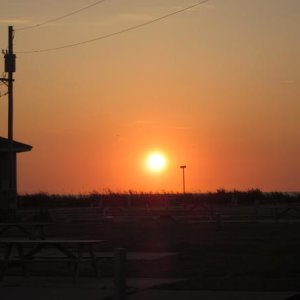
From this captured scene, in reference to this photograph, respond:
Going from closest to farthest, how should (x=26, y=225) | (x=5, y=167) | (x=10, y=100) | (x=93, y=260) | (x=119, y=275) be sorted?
(x=119, y=275)
(x=93, y=260)
(x=26, y=225)
(x=10, y=100)
(x=5, y=167)

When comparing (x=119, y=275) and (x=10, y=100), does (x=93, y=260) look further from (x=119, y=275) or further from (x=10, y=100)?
(x=10, y=100)

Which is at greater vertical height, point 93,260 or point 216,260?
point 93,260

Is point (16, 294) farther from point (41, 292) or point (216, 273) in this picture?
point (216, 273)

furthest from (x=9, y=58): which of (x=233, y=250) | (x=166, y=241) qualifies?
(x=233, y=250)

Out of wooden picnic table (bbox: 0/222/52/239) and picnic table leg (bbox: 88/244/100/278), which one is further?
wooden picnic table (bbox: 0/222/52/239)

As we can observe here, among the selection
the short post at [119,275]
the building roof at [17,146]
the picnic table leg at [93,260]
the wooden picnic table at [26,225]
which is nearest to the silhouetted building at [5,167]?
the building roof at [17,146]

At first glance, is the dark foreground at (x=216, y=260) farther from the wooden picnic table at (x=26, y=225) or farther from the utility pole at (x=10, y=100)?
the utility pole at (x=10, y=100)

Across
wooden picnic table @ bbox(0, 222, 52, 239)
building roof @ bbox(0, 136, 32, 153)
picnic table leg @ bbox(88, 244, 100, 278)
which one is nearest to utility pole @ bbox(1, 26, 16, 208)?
building roof @ bbox(0, 136, 32, 153)

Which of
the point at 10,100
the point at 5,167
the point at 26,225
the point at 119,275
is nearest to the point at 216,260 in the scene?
the point at 119,275

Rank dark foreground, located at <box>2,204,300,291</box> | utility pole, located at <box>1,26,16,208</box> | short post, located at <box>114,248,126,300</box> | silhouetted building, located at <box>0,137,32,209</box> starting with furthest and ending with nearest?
silhouetted building, located at <box>0,137,32,209</box>
utility pole, located at <box>1,26,16,208</box>
dark foreground, located at <box>2,204,300,291</box>
short post, located at <box>114,248,126,300</box>

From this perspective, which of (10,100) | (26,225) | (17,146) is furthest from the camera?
(17,146)

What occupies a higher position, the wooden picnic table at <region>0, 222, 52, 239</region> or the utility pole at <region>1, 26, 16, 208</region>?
the utility pole at <region>1, 26, 16, 208</region>

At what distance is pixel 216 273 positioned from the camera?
15.9 metres

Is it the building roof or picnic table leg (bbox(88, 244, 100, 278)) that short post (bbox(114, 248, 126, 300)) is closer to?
picnic table leg (bbox(88, 244, 100, 278))
